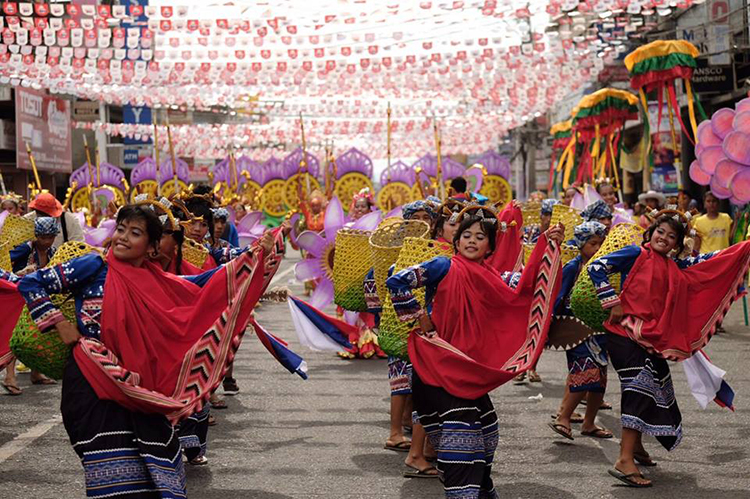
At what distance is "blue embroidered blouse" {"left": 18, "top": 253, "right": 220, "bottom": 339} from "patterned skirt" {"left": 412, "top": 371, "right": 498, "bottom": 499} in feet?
Answer: 5.67

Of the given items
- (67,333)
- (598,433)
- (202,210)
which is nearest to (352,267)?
(202,210)

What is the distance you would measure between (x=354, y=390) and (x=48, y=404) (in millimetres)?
2661

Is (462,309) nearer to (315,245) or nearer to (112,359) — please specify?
(112,359)

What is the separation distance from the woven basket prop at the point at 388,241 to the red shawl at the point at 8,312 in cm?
231

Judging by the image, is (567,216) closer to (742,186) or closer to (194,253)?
(742,186)

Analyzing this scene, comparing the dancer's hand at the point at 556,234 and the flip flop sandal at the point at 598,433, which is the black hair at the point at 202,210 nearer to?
the flip flop sandal at the point at 598,433

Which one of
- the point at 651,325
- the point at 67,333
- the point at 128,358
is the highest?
the point at 67,333

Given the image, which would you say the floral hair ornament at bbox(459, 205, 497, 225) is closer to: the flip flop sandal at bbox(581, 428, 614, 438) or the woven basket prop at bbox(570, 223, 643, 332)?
the woven basket prop at bbox(570, 223, 643, 332)

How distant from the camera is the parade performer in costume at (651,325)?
7074mm

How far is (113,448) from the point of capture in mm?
5262

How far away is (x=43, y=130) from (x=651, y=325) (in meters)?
34.3

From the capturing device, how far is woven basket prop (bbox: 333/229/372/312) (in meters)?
9.22

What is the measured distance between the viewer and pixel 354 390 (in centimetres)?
1057

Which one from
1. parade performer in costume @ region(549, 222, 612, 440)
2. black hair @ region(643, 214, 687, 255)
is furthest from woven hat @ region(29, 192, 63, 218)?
black hair @ region(643, 214, 687, 255)
